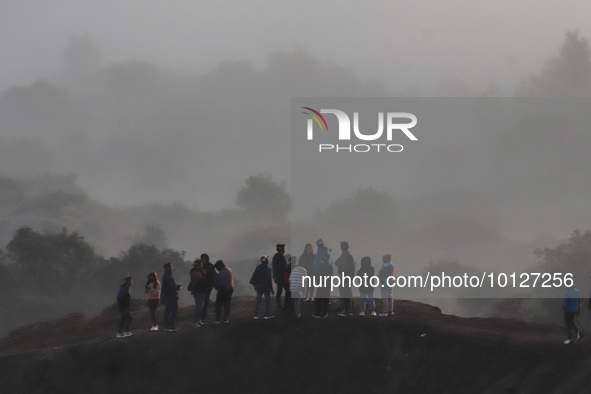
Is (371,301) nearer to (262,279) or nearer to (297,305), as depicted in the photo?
(297,305)

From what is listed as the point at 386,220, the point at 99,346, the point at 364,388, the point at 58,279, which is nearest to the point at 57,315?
the point at 58,279

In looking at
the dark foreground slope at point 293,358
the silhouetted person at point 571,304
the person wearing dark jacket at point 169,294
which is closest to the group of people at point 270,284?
the person wearing dark jacket at point 169,294

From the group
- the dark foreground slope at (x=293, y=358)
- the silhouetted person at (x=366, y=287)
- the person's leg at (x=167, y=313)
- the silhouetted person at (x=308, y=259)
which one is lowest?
the dark foreground slope at (x=293, y=358)

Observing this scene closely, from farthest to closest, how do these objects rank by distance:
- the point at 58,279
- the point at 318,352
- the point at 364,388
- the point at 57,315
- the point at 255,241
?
the point at 255,241
the point at 58,279
the point at 57,315
the point at 318,352
the point at 364,388

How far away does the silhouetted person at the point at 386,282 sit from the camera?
23.5m

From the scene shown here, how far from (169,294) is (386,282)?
7.53 m

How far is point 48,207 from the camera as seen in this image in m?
155

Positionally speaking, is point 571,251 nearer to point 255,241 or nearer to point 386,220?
point 386,220

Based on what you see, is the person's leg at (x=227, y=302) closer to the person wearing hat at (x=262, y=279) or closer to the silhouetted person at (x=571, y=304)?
the person wearing hat at (x=262, y=279)

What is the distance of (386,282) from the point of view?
23.6 m

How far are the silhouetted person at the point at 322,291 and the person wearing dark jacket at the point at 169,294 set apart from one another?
488cm

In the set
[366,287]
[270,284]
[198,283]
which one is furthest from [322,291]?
[198,283]

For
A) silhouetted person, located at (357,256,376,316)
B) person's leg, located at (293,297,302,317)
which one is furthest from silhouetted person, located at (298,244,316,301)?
silhouetted person, located at (357,256,376,316)

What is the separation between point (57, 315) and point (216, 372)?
6603cm
